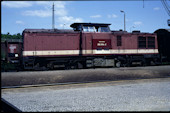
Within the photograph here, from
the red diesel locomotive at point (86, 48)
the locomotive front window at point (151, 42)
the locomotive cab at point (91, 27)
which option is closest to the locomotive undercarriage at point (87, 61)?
the red diesel locomotive at point (86, 48)

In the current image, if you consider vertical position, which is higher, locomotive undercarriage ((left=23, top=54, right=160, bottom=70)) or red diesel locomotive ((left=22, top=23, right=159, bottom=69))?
red diesel locomotive ((left=22, top=23, right=159, bottom=69))

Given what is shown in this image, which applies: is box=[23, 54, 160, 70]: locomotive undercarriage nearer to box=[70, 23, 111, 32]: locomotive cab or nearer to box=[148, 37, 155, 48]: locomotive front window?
box=[148, 37, 155, 48]: locomotive front window

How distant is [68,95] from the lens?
329 inches

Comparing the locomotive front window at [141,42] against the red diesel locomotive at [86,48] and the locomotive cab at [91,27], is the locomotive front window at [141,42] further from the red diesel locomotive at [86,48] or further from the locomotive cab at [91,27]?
the locomotive cab at [91,27]

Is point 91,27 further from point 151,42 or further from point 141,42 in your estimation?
point 151,42

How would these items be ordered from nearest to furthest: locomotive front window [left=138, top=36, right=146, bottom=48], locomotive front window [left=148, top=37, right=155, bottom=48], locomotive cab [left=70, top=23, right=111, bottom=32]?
locomotive cab [left=70, top=23, right=111, bottom=32], locomotive front window [left=138, top=36, right=146, bottom=48], locomotive front window [left=148, top=37, right=155, bottom=48]

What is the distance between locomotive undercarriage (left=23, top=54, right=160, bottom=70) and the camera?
59.9 ft

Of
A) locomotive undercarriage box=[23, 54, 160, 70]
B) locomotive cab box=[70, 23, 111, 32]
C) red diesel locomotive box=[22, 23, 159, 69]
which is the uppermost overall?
locomotive cab box=[70, 23, 111, 32]

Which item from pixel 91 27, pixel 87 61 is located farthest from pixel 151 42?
pixel 87 61

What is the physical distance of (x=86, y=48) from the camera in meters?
19.7

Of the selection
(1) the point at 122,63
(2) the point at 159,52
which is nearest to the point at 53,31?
(1) the point at 122,63

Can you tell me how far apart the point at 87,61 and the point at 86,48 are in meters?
1.33

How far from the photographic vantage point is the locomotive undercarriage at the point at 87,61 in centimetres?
1825

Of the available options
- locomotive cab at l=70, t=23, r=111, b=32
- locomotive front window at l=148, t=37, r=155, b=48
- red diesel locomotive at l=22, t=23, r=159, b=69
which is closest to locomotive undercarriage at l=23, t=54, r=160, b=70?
red diesel locomotive at l=22, t=23, r=159, b=69
